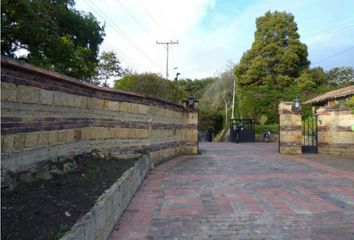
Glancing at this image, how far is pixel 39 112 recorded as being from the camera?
18.3 ft

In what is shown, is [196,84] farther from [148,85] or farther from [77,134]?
[77,134]

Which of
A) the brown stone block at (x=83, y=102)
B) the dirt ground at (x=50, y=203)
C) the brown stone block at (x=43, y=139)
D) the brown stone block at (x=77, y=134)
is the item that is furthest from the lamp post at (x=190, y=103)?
the brown stone block at (x=43, y=139)

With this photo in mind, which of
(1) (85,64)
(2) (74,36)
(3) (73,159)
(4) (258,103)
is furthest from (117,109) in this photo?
(4) (258,103)

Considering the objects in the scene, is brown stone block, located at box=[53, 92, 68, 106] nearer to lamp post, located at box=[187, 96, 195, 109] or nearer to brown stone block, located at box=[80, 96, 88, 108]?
brown stone block, located at box=[80, 96, 88, 108]

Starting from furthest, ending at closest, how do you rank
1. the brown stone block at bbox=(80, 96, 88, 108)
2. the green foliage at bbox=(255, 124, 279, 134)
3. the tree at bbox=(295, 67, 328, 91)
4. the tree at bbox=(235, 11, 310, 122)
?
the tree at bbox=(235, 11, 310, 122) < the tree at bbox=(295, 67, 328, 91) < the green foliage at bbox=(255, 124, 279, 134) < the brown stone block at bbox=(80, 96, 88, 108)

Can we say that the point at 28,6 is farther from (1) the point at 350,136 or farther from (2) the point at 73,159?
(1) the point at 350,136

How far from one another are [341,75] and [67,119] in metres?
41.6

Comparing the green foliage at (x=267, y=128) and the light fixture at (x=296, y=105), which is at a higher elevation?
the light fixture at (x=296, y=105)

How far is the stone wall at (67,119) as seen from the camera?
190 inches

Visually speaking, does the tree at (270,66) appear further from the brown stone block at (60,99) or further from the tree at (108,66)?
the brown stone block at (60,99)

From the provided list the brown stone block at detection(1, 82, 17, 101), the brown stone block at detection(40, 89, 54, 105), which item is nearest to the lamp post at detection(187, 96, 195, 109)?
the brown stone block at detection(40, 89, 54, 105)

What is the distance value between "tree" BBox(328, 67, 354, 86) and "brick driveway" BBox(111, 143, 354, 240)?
34.6 meters

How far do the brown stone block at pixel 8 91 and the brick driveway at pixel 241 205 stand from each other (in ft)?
7.07

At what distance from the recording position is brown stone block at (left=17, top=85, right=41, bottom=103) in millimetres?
5008
